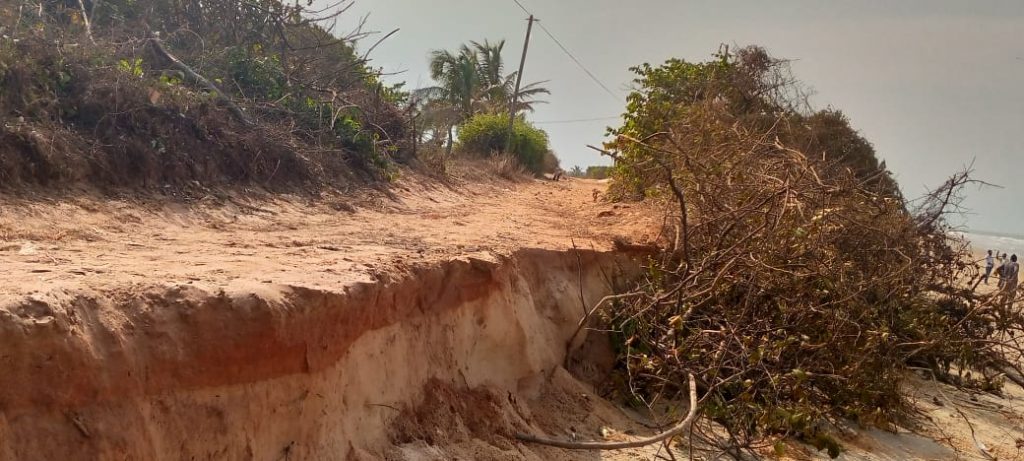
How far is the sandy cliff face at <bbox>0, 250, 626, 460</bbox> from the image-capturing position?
7.76 feet

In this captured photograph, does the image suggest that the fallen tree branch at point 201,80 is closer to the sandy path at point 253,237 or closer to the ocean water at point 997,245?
the sandy path at point 253,237

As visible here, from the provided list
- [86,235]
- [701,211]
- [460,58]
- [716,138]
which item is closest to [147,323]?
[86,235]

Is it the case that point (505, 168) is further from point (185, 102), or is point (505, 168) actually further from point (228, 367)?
point (228, 367)

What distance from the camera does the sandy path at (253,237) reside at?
3.25 m

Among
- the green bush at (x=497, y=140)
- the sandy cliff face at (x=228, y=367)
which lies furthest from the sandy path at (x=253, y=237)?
the green bush at (x=497, y=140)

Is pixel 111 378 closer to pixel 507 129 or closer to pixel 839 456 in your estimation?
pixel 839 456

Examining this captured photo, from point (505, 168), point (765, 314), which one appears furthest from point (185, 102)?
point (505, 168)

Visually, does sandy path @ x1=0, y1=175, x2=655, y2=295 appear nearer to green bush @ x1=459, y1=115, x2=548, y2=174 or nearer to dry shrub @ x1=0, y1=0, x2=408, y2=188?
dry shrub @ x1=0, y1=0, x2=408, y2=188

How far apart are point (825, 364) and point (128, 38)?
26.6 ft

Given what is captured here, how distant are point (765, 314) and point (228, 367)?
4311 millimetres

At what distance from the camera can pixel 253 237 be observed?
5.02 m

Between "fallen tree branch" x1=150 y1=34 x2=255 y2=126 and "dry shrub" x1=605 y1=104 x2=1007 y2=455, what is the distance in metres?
4.47

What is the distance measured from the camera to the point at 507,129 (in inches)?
799

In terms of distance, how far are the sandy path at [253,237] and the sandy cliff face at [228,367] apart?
16 centimetres
